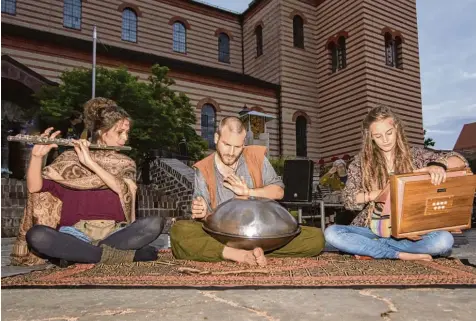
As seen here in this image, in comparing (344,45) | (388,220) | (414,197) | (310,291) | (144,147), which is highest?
(344,45)

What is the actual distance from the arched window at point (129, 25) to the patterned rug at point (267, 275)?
19015mm

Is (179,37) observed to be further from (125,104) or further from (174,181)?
(174,181)

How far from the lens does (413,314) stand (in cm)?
219

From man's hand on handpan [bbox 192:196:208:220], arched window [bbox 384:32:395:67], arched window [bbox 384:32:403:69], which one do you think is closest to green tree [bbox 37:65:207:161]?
man's hand on handpan [bbox 192:196:208:220]

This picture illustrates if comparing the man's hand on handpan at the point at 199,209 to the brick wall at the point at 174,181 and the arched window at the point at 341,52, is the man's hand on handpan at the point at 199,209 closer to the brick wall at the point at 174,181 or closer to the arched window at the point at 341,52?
the brick wall at the point at 174,181

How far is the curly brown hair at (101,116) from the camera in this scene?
4320 mm

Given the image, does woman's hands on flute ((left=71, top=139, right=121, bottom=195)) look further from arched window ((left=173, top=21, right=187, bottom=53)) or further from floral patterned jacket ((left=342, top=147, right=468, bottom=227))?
arched window ((left=173, top=21, right=187, bottom=53))

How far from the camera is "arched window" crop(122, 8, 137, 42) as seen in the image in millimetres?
20906

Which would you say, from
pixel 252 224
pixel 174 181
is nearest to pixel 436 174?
pixel 252 224

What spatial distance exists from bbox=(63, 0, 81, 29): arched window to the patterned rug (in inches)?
723

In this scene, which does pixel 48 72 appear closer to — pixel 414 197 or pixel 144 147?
pixel 144 147

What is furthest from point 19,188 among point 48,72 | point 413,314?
point 413,314

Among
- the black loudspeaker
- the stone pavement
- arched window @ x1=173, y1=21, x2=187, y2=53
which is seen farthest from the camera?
arched window @ x1=173, y1=21, x2=187, y2=53

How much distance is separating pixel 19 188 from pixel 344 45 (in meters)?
16.2
